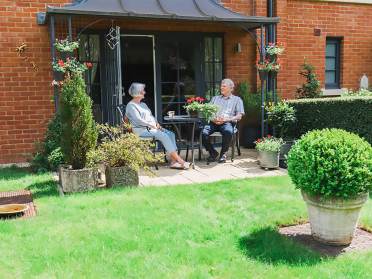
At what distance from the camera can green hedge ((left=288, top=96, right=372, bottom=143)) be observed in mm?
6871

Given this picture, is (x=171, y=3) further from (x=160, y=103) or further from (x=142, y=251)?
(x=142, y=251)

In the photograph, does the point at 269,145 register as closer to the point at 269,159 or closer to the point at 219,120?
the point at 269,159

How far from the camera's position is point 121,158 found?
5785 millimetres

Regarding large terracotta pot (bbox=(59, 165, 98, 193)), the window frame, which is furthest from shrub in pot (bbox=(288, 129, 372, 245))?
the window frame

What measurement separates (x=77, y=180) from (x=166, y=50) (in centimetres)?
407

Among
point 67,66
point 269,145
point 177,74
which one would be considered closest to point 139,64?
point 177,74

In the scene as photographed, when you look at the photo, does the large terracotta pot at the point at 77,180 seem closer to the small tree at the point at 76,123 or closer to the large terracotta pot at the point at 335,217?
the small tree at the point at 76,123

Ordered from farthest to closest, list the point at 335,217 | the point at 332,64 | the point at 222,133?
the point at 332,64, the point at 222,133, the point at 335,217

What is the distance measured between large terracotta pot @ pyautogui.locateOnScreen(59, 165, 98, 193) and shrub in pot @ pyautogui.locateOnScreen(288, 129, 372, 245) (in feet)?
8.90

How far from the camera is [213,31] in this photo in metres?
9.03

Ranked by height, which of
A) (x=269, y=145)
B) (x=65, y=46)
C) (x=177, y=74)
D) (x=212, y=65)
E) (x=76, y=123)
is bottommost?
(x=269, y=145)

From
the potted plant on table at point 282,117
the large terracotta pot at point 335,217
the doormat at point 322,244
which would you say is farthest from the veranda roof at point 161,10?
the large terracotta pot at point 335,217

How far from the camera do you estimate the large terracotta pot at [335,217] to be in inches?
148

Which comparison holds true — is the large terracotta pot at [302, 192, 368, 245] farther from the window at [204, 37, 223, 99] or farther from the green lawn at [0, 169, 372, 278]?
the window at [204, 37, 223, 99]
